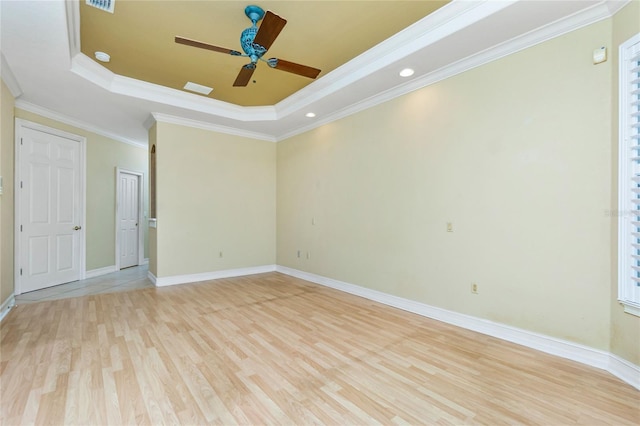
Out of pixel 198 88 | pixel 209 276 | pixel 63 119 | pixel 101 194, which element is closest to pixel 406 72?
pixel 198 88

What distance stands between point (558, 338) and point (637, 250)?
942 millimetres

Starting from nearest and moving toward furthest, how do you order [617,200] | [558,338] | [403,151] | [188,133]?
[617,200]
[558,338]
[403,151]
[188,133]

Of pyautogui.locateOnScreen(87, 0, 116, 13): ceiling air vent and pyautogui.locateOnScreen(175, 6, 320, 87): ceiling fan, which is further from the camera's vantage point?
pyautogui.locateOnScreen(87, 0, 116, 13): ceiling air vent

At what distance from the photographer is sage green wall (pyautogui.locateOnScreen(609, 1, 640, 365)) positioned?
2018 mm

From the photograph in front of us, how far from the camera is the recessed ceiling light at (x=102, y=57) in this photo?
3217 mm

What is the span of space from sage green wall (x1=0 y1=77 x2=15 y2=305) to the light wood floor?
58cm

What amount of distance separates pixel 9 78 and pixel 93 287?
3117 mm

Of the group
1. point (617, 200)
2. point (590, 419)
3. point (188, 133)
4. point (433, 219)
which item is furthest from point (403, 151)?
point (188, 133)

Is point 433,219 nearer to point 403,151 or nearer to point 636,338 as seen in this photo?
point 403,151

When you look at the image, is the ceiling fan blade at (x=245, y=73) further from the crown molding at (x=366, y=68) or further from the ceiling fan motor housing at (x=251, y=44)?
the crown molding at (x=366, y=68)

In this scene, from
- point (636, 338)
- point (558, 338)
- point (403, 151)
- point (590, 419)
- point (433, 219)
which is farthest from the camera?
point (403, 151)

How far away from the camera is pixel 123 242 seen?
621cm

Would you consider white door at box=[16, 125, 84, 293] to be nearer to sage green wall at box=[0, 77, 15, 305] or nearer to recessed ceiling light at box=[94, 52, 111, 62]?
sage green wall at box=[0, 77, 15, 305]

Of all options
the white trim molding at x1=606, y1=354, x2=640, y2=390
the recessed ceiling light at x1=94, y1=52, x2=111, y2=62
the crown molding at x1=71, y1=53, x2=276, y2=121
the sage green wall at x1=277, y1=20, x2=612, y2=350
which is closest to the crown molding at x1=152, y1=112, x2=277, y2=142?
the crown molding at x1=71, y1=53, x2=276, y2=121
